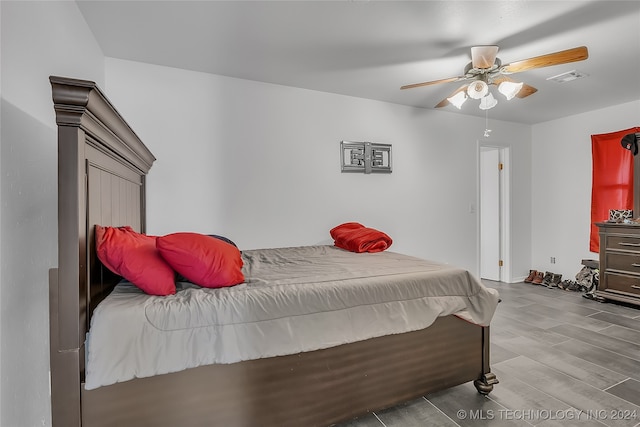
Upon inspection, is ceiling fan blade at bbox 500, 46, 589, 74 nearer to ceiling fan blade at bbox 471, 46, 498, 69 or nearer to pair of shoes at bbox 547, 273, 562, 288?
ceiling fan blade at bbox 471, 46, 498, 69

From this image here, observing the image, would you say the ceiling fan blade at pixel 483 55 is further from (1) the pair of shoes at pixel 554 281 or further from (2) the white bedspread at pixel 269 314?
(1) the pair of shoes at pixel 554 281

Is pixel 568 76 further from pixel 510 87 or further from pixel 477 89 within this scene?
pixel 477 89

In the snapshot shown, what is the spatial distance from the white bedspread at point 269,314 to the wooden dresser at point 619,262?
9.95 ft

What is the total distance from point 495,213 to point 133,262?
200 inches

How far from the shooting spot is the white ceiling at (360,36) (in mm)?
2055

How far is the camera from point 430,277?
1801mm

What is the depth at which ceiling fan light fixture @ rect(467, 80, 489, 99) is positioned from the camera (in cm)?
250

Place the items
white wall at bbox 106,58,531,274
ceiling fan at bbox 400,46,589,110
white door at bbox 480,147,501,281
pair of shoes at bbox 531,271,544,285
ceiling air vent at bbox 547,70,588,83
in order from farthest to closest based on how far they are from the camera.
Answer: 1. white door at bbox 480,147,501,281
2. pair of shoes at bbox 531,271,544,285
3. ceiling air vent at bbox 547,70,588,83
4. white wall at bbox 106,58,531,274
5. ceiling fan at bbox 400,46,589,110

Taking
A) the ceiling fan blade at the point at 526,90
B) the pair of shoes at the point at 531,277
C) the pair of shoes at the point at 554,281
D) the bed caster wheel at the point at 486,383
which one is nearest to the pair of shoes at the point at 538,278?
the pair of shoes at the point at 531,277

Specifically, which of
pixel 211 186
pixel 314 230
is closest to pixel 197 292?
pixel 211 186

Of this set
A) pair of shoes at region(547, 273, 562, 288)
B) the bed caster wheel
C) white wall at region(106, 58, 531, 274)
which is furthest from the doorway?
the bed caster wheel

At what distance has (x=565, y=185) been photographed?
4.71 m

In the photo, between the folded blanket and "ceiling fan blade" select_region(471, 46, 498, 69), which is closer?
"ceiling fan blade" select_region(471, 46, 498, 69)

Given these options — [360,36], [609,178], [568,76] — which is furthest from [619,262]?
[360,36]
